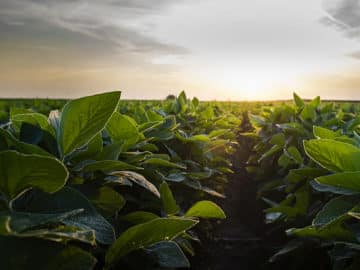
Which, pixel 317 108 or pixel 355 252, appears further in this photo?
pixel 317 108

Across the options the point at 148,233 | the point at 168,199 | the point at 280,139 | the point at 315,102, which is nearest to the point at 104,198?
the point at 148,233

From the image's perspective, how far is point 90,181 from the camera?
1.37 metres

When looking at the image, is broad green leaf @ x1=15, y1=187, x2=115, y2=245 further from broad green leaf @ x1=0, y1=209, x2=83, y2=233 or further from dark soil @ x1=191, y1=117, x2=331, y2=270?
dark soil @ x1=191, y1=117, x2=331, y2=270

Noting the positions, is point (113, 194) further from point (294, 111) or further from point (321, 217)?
point (294, 111)

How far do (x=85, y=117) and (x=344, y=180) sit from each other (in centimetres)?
75

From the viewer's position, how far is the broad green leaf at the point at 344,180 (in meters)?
1.33

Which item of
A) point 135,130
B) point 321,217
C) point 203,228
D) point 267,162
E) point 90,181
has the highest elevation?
point 135,130

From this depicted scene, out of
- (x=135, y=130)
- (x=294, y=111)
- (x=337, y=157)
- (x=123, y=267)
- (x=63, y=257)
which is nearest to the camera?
(x=63, y=257)

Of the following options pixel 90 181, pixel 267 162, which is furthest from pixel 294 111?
pixel 90 181

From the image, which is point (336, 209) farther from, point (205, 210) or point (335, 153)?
point (205, 210)

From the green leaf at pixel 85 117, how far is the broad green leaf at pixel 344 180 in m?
0.65

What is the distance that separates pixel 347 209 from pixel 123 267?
73cm

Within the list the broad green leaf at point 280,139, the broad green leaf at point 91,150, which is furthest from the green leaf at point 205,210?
the broad green leaf at point 280,139

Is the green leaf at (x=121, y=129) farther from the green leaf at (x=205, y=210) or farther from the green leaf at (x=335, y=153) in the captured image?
the green leaf at (x=335, y=153)
